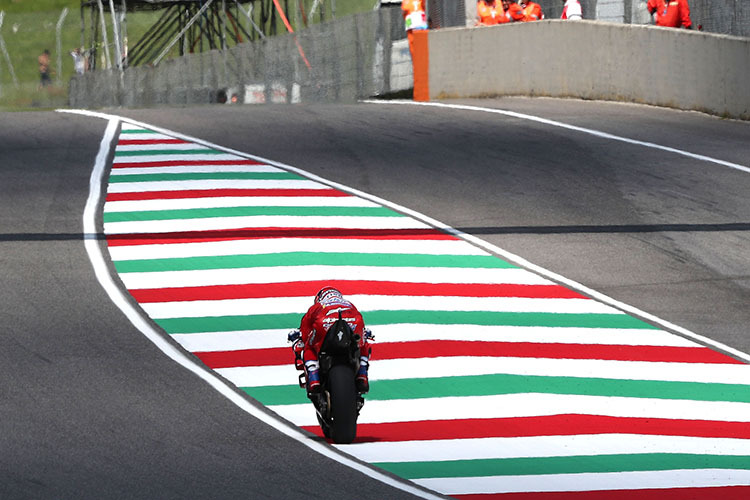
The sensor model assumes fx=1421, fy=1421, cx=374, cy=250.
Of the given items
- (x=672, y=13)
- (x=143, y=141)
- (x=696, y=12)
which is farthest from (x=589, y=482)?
(x=696, y=12)

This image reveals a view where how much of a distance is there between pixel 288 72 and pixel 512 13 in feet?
28.2

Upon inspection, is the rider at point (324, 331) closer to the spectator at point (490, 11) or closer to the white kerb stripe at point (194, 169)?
the white kerb stripe at point (194, 169)

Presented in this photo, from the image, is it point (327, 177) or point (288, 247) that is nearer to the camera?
point (288, 247)

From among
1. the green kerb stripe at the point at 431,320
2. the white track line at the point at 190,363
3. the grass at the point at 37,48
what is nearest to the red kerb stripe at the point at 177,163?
the white track line at the point at 190,363

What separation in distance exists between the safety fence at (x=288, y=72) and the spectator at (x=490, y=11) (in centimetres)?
286

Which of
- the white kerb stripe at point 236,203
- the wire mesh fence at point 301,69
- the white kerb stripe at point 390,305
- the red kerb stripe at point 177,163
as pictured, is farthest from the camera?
the wire mesh fence at point 301,69

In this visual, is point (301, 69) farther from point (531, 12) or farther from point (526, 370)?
point (526, 370)

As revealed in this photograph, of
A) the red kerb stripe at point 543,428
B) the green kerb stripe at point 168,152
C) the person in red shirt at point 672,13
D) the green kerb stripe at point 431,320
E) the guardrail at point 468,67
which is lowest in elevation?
the red kerb stripe at point 543,428

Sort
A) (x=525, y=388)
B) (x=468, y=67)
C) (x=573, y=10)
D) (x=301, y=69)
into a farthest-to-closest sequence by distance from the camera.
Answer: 1. (x=301, y=69)
2. (x=468, y=67)
3. (x=573, y=10)
4. (x=525, y=388)

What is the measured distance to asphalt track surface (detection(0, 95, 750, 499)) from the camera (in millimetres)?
8953

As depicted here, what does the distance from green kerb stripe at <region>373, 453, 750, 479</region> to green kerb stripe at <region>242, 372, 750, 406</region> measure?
1590mm

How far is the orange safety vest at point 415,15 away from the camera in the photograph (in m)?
30.5

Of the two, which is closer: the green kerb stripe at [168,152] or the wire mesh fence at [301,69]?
the green kerb stripe at [168,152]

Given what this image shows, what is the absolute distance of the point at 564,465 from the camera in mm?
9234
